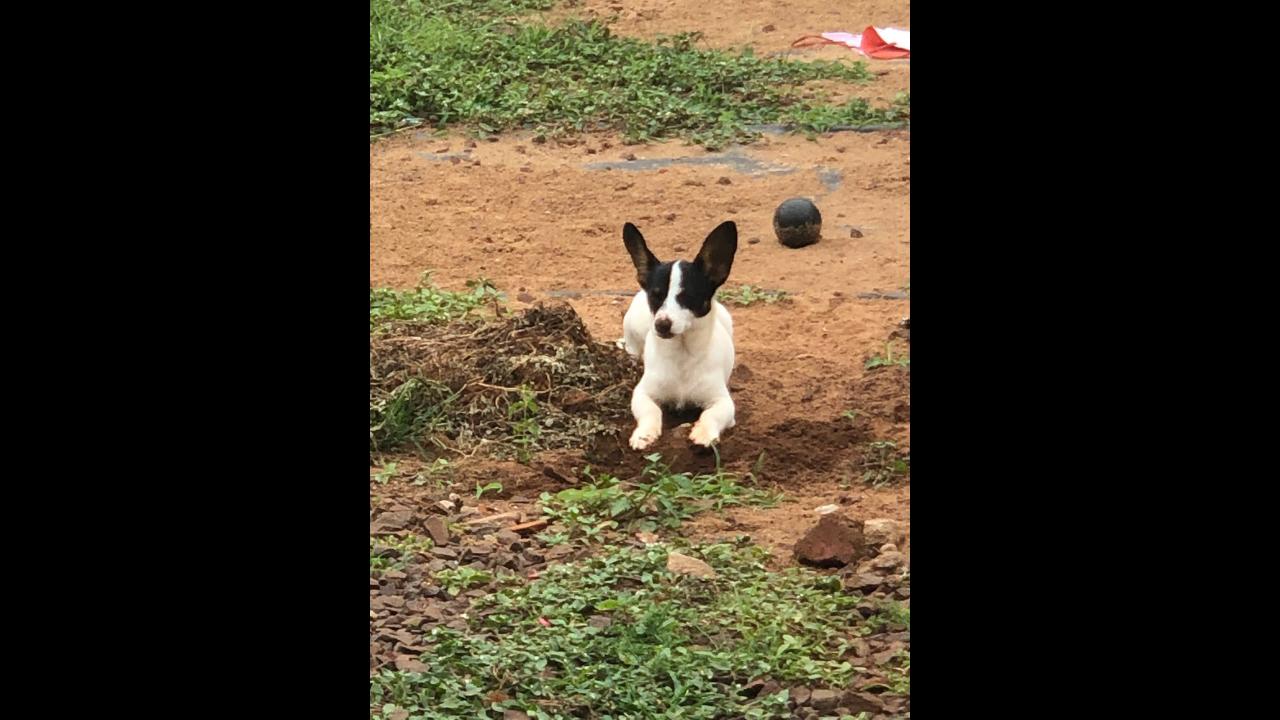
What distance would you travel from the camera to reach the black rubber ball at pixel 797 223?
8.27 metres

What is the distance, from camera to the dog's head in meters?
6.07

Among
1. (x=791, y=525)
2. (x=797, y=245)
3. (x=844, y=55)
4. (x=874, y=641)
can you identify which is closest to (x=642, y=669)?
(x=874, y=641)

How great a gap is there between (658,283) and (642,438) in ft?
2.19

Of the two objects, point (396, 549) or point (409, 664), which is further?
point (396, 549)

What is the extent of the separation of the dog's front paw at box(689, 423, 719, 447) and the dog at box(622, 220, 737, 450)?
0.09 metres

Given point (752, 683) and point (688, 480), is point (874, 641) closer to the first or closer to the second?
point (752, 683)

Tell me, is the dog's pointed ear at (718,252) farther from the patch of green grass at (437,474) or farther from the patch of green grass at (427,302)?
the patch of green grass at (427,302)

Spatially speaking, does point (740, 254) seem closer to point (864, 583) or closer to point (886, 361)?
point (886, 361)

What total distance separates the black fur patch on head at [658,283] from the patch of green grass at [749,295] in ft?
4.84

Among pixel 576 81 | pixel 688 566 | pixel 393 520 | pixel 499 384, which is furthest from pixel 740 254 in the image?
pixel 688 566

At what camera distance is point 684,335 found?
6227 mm

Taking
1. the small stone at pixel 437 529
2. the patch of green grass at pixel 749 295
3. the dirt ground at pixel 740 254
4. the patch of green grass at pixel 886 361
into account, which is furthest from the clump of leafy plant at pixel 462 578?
the patch of green grass at pixel 749 295

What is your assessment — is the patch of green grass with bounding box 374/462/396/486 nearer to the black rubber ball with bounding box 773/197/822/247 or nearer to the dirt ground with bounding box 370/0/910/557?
the dirt ground with bounding box 370/0/910/557

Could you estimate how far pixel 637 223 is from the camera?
866cm
